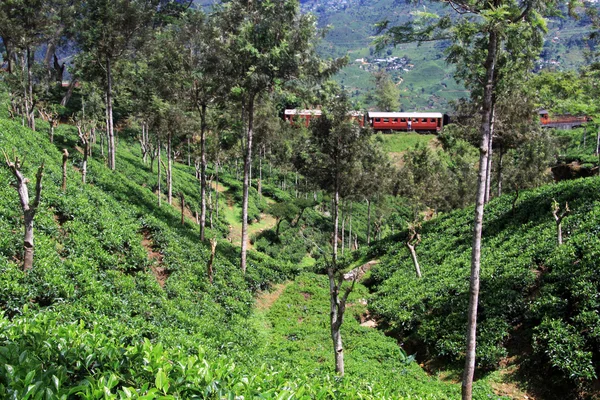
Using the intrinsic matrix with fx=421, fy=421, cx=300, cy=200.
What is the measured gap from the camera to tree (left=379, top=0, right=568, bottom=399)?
344 inches

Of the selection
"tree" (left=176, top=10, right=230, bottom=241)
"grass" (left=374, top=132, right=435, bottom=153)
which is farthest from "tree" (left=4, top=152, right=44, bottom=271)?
"grass" (left=374, top=132, right=435, bottom=153)

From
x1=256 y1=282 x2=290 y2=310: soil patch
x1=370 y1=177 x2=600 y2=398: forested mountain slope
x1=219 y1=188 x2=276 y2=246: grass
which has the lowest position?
x1=219 y1=188 x2=276 y2=246: grass

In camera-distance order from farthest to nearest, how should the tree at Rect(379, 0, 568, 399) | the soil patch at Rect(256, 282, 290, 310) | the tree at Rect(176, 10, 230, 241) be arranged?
the soil patch at Rect(256, 282, 290, 310) → the tree at Rect(176, 10, 230, 241) → the tree at Rect(379, 0, 568, 399)

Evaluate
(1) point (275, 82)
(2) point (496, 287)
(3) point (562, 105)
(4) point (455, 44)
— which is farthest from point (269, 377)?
(1) point (275, 82)

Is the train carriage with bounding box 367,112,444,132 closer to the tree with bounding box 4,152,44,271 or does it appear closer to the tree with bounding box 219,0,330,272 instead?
the tree with bounding box 219,0,330,272

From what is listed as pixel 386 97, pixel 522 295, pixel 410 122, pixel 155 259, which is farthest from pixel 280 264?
pixel 386 97

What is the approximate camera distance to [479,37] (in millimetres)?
9305

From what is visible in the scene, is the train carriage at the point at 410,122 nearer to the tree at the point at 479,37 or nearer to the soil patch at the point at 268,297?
the soil patch at the point at 268,297

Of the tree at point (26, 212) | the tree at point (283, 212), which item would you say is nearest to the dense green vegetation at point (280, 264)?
the tree at point (26, 212)

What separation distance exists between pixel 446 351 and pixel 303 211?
112 feet

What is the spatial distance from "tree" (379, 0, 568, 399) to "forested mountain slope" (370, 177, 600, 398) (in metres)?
4.03

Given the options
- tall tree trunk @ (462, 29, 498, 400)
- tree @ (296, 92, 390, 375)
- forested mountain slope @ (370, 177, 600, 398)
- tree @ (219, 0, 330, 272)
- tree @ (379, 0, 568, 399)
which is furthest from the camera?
tree @ (296, 92, 390, 375)

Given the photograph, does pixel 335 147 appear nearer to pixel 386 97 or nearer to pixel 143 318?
pixel 143 318

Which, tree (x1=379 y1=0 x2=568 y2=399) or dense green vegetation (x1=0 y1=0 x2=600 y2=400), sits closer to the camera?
dense green vegetation (x1=0 y1=0 x2=600 y2=400)
